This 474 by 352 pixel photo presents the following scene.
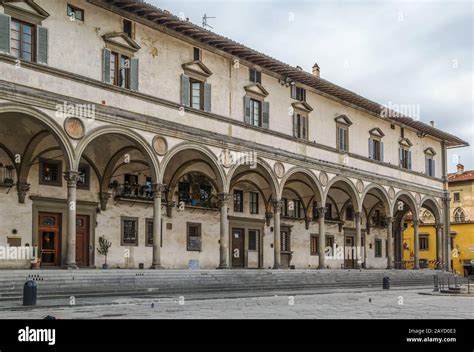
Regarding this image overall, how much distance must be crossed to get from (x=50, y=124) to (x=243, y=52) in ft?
37.4

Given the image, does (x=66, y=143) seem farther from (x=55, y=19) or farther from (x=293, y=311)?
(x=293, y=311)

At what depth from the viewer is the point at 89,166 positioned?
1103 inches

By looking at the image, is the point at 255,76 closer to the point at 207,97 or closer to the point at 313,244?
the point at 207,97

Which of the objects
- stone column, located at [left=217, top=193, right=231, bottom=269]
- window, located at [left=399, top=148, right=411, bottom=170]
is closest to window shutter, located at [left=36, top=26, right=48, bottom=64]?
stone column, located at [left=217, top=193, right=231, bottom=269]

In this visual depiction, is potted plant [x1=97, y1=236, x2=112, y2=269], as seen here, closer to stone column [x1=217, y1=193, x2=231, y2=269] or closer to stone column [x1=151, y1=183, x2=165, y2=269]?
stone column [x1=151, y1=183, x2=165, y2=269]

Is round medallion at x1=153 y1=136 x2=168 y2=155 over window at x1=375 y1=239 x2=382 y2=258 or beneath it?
over

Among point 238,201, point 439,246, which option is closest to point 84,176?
point 238,201

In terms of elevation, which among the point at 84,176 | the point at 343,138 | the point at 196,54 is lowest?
the point at 84,176

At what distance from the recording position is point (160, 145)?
26.5 metres

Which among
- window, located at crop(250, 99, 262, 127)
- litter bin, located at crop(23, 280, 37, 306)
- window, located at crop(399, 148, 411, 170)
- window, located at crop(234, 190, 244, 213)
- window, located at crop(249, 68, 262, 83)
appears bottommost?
litter bin, located at crop(23, 280, 37, 306)

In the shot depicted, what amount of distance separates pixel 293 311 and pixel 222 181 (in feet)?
43.8

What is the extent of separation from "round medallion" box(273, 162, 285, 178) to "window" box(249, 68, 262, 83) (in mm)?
4097

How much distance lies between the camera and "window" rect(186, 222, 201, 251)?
1268 inches
